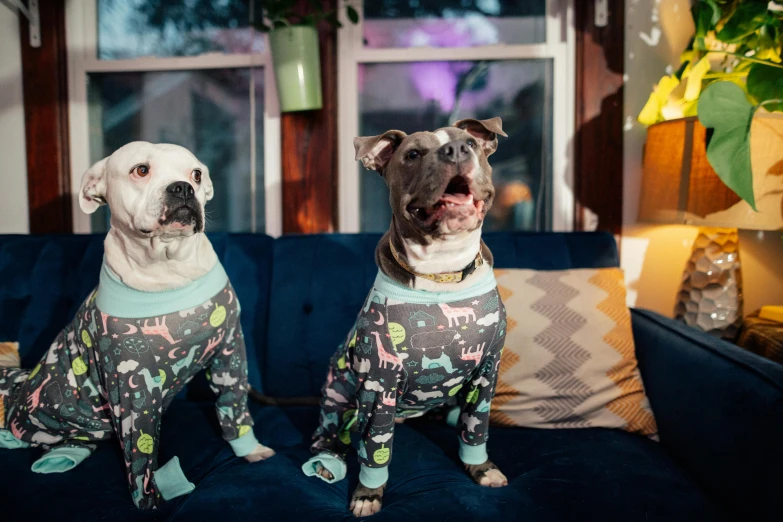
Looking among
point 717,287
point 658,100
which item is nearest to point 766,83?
point 658,100

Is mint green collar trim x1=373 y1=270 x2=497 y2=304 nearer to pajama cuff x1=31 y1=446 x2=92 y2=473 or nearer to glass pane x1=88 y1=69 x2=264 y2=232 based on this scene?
pajama cuff x1=31 y1=446 x2=92 y2=473

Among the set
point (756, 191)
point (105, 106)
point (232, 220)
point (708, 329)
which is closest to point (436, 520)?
point (708, 329)

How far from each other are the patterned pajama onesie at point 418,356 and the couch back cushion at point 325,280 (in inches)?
19.8

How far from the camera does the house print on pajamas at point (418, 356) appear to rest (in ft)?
4.12

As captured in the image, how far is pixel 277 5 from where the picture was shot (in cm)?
201

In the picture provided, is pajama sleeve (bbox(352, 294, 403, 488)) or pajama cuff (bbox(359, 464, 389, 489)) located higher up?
pajama sleeve (bbox(352, 294, 403, 488))

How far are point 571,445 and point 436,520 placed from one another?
545 millimetres

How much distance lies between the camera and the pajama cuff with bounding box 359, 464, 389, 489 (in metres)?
1.28

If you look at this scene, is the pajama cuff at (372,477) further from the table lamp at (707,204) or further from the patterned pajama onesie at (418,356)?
the table lamp at (707,204)

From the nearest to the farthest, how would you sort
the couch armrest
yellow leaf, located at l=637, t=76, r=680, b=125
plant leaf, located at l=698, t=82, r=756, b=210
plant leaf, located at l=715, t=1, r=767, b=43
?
the couch armrest → plant leaf, located at l=698, t=82, r=756, b=210 → plant leaf, located at l=715, t=1, r=767, b=43 → yellow leaf, located at l=637, t=76, r=680, b=125

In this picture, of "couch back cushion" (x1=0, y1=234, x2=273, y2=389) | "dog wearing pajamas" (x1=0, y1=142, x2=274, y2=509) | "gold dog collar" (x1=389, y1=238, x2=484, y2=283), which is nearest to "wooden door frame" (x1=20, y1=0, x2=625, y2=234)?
"couch back cushion" (x1=0, y1=234, x2=273, y2=389)

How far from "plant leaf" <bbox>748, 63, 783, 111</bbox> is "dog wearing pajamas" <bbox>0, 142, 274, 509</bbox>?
179cm

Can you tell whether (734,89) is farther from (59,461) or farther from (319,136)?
(59,461)

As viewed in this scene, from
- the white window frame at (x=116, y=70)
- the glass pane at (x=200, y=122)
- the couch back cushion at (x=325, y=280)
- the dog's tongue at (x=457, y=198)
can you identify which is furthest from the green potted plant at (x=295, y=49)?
the dog's tongue at (x=457, y=198)
